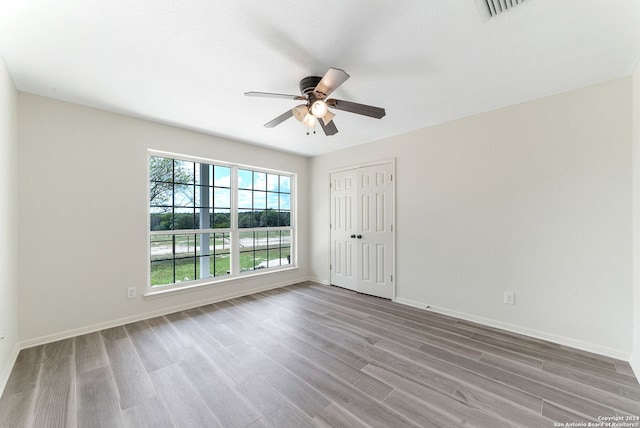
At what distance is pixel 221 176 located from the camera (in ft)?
12.9

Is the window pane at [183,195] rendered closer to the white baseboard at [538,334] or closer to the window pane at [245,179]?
the window pane at [245,179]

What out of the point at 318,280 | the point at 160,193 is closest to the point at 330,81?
the point at 160,193

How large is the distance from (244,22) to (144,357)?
2822 mm

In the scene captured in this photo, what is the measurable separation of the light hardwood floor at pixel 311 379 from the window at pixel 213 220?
932 mm

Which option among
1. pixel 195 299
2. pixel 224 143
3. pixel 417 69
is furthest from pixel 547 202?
pixel 195 299

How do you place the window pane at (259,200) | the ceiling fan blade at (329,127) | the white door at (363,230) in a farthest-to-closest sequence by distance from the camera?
1. the window pane at (259,200)
2. the white door at (363,230)
3. the ceiling fan blade at (329,127)

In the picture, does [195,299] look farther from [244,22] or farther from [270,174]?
[244,22]

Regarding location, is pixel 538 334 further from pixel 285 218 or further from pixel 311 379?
pixel 285 218

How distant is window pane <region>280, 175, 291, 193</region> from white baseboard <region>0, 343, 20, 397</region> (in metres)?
3.68

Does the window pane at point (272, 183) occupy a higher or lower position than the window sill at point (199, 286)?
higher

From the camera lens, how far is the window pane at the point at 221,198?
12.7 feet

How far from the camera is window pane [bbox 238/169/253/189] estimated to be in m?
4.18

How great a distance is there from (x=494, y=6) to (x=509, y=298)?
107 inches

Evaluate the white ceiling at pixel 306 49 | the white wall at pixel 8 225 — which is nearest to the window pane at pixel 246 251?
the white ceiling at pixel 306 49
